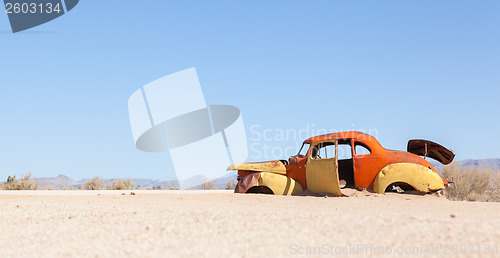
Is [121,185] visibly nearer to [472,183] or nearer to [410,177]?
[472,183]

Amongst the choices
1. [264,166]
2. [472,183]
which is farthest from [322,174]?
[472,183]

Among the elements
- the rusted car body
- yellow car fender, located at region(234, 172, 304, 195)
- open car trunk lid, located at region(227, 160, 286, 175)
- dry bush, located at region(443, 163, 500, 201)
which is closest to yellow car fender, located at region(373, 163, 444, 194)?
the rusted car body

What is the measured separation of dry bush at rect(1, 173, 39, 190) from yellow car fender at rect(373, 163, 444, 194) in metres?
20.2

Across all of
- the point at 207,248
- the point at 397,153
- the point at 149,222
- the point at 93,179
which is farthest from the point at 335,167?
the point at 93,179

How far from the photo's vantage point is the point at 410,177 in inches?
446

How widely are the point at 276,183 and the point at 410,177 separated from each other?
355cm

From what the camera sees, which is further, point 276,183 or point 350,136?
point 276,183

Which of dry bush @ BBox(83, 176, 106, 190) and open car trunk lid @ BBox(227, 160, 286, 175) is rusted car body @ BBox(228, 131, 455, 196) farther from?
dry bush @ BBox(83, 176, 106, 190)

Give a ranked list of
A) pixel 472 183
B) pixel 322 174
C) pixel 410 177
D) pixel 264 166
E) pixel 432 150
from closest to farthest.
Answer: pixel 410 177
pixel 322 174
pixel 264 166
pixel 432 150
pixel 472 183

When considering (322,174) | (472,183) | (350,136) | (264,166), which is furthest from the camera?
(472,183)

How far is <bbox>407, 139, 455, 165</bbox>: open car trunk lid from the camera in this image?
41.3 ft

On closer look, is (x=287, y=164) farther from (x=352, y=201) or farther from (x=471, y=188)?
(x=471, y=188)

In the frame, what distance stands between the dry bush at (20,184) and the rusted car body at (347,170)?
53.6 ft

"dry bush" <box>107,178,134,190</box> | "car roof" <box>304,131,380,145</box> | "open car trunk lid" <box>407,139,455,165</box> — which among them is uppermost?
"car roof" <box>304,131,380,145</box>
